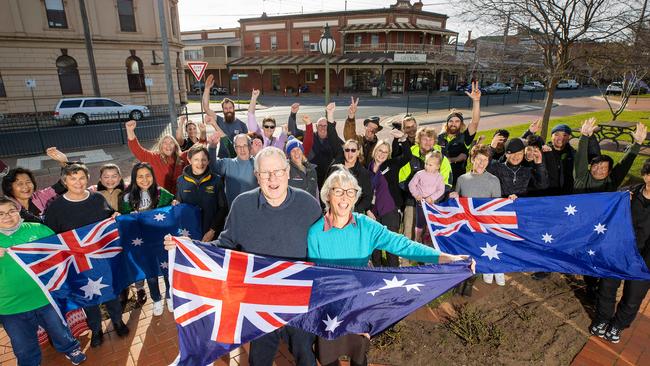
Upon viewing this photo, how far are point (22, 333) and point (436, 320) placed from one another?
13.5 ft

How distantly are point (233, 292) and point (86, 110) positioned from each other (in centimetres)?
2330

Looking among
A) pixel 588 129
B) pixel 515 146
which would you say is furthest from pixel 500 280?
pixel 588 129

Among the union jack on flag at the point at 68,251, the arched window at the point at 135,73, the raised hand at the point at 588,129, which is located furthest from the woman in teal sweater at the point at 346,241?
the arched window at the point at 135,73

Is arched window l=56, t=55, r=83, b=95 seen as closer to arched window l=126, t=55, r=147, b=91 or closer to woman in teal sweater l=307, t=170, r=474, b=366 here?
arched window l=126, t=55, r=147, b=91

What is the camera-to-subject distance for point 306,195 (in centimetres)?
294

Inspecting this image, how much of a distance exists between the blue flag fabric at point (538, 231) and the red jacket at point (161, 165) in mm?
3619

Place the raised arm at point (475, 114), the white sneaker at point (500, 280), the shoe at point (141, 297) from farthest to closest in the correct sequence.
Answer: the raised arm at point (475, 114) < the white sneaker at point (500, 280) < the shoe at point (141, 297)

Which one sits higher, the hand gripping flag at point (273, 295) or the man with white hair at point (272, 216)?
the man with white hair at point (272, 216)

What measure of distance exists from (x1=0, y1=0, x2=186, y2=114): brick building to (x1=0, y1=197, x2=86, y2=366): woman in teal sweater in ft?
78.6

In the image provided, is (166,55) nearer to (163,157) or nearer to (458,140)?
(163,157)

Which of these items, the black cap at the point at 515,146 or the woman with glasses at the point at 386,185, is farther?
the woman with glasses at the point at 386,185

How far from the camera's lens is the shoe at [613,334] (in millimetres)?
3875

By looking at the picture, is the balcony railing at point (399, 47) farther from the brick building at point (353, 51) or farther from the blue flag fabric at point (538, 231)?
the blue flag fabric at point (538, 231)

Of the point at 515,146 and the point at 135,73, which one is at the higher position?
the point at 135,73
